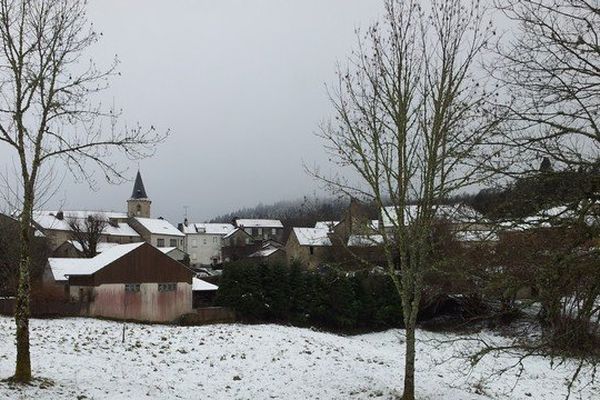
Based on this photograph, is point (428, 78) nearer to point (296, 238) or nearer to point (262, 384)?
point (262, 384)

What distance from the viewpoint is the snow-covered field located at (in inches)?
547

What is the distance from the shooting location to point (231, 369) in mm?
17875

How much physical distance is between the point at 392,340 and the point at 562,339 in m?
25.6

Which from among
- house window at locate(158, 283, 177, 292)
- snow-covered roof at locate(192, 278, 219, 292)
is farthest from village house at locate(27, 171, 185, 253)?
house window at locate(158, 283, 177, 292)

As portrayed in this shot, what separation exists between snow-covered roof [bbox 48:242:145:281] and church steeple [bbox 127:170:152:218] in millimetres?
56610

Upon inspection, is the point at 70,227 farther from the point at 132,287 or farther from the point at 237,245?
the point at 132,287

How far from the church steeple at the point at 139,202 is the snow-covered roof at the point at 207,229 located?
361 inches

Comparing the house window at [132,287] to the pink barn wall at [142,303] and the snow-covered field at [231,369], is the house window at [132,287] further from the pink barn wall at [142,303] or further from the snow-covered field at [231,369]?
the snow-covered field at [231,369]

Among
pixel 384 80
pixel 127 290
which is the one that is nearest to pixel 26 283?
pixel 384 80

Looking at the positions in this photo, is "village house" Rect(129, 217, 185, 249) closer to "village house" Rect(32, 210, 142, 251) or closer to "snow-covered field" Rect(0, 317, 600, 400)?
"village house" Rect(32, 210, 142, 251)

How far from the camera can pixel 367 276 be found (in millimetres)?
35719

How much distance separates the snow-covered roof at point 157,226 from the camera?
81.9 metres

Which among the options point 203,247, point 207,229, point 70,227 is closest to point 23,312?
point 70,227

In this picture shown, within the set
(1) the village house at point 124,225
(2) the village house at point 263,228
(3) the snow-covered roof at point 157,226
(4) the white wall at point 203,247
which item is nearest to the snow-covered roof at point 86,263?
(1) the village house at point 124,225
